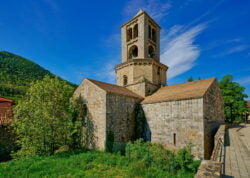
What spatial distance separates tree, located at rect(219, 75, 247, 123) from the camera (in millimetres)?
21941

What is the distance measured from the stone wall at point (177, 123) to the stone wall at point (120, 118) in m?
1.72

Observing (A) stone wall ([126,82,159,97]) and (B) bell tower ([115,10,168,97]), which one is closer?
(A) stone wall ([126,82,159,97])

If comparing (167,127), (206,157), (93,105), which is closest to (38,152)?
(93,105)

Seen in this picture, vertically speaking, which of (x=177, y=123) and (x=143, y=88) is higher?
(x=143, y=88)

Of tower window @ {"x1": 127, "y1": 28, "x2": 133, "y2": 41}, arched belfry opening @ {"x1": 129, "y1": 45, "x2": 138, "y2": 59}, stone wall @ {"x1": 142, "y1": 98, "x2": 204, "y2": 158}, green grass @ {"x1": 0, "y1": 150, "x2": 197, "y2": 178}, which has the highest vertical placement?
tower window @ {"x1": 127, "y1": 28, "x2": 133, "y2": 41}

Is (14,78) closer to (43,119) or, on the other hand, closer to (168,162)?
(43,119)

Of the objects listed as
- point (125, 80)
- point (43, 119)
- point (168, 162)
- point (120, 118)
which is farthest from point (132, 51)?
point (168, 162)

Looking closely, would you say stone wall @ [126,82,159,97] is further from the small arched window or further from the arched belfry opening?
the arched belfry opening

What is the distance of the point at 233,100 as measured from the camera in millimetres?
22203

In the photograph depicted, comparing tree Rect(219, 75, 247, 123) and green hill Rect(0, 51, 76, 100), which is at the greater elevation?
green hill Rect(0, 51, 76, 100)

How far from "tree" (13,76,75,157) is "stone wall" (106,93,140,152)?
10.7 ft

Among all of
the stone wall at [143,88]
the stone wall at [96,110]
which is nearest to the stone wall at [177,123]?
the stone wall at [143,88]

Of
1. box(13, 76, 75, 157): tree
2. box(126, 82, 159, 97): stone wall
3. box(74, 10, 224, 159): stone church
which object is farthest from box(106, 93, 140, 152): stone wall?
box(13, 76, 75, 157): tree

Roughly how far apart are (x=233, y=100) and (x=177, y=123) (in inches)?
754
